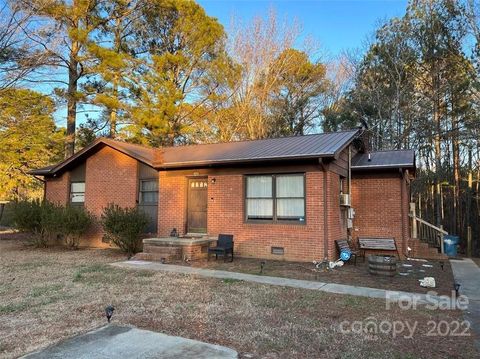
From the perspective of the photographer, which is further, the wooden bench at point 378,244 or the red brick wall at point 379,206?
the red brick wall at point 379,206

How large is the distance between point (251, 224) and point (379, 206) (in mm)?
4427

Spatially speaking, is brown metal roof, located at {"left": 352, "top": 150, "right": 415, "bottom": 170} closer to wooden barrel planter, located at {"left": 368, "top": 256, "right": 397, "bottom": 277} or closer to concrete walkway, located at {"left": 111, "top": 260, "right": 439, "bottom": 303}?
wooden barrel planter, located at {"left": 368, "top": 256, "right": 397, "bottom": 277}

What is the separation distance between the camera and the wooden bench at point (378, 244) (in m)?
12.1

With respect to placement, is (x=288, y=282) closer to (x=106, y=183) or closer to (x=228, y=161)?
(x=228, y=161)

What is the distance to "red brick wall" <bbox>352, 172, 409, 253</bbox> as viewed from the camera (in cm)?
1247

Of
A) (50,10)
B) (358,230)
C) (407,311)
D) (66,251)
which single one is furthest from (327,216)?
(50,10)

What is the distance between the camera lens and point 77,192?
16.3 m

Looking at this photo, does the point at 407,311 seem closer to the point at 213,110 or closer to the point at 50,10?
the point at 50,10

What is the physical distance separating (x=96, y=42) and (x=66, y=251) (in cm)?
1498

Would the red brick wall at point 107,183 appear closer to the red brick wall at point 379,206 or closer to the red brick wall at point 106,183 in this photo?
the red brick wall at point 106,183

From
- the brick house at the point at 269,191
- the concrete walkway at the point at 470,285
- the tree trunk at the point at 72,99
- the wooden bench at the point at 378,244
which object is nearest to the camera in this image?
the concrete walkway at the point at 470,285

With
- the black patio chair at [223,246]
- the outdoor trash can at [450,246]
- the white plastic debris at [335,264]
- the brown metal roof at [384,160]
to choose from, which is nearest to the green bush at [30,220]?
the black patio chair at [223,246]

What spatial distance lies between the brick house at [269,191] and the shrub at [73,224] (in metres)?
0.73

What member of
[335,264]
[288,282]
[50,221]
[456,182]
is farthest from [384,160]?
[50,221]
